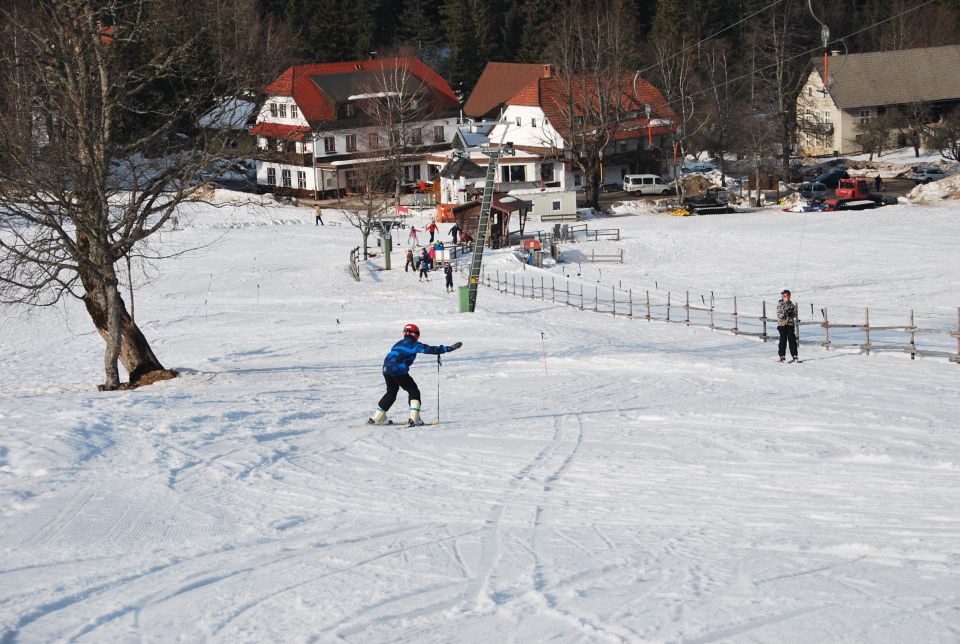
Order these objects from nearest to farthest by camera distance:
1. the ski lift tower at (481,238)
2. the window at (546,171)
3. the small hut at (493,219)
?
the ski lift tower at (481,238) < the small hut at (493,219) < the window at (546,171)

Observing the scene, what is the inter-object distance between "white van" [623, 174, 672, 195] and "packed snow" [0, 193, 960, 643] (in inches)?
1580

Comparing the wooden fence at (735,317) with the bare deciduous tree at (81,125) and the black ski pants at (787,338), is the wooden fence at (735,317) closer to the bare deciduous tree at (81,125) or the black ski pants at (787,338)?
the black ski pants at (787,338)

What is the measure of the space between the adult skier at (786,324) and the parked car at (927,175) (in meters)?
45.2

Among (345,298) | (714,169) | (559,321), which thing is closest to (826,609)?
(559,321)

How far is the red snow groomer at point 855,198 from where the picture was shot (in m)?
51.5

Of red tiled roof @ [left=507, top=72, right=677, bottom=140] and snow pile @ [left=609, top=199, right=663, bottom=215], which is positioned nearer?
snow pile @ [left=609, top=199, right=663, bottom=215]

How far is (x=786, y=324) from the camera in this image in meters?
20.1

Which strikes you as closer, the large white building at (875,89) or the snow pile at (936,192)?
the snow pile at (936,192)

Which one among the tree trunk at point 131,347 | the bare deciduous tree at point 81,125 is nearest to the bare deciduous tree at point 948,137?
the bare deciduous tree at point 81,125

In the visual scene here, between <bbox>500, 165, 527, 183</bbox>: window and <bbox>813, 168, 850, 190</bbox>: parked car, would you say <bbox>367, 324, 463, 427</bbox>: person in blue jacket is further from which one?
<bbox>500, 165, 527, 183</bbox>: window

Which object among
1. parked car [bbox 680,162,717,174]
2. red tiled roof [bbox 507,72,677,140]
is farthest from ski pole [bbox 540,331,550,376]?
parked car [bbox 680,162,717,174]

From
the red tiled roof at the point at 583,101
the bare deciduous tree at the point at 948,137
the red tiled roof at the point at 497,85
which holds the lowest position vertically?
the bare deciduous tree at the point at 948,137

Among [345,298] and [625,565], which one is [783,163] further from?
[625,565]

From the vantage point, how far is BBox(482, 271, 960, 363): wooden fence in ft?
70.4
